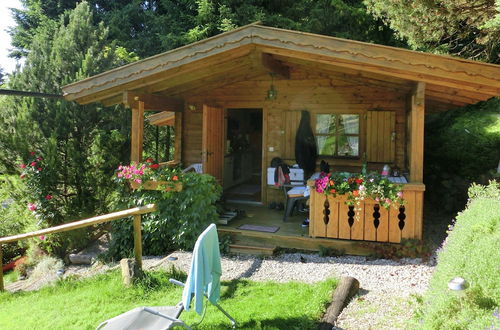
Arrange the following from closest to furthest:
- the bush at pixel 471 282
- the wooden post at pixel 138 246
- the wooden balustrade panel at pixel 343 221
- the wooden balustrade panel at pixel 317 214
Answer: the bush at pixel 471 282, the wooden post at pixel 138 246, the wooden balustrade panel at pixel 343 221, the wooden balustrade panel at pixel 317 214

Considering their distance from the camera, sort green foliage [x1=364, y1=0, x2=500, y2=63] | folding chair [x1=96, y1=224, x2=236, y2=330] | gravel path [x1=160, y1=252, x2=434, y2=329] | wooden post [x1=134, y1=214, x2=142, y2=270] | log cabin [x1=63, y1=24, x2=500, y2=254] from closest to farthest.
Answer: folding chair [x1=96, y1=224, x2=236, y2=330], gravel path [x1=160, y1=252, x2=434, y2=329], wooden post [x1=134, y1=214, x2=142, y2=270], log cabin [x1=63, y1=24, x2=500, y2=254], green foliage [x1=364, y1=0, x2=500, y2=63]

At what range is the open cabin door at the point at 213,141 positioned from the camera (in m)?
7.62

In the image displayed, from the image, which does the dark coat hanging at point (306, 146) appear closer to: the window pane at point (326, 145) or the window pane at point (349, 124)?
the window pane at point (326, 145)

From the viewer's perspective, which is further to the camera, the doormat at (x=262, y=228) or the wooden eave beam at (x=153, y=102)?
the wooden eave beam at (x=153, y=102)

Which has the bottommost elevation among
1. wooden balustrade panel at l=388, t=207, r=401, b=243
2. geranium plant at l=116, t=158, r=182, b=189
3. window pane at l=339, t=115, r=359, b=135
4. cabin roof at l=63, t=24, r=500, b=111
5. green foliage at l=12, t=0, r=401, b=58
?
wooden balustrade panel at l=388, t=207, r=401, b=243

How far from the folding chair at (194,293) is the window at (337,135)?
195 inches

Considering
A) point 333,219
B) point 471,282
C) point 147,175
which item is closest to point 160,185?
point 147,175

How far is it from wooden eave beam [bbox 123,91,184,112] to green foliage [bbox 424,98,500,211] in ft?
18.3

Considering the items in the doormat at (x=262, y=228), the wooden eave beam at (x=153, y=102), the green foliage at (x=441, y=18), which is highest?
the green foliage at (x=441, y=18)

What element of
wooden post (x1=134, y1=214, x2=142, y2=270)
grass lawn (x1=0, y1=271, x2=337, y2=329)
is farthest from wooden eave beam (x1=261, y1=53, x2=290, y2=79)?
grass lawn (x1=0, y1=271, x2=337, y2=329)

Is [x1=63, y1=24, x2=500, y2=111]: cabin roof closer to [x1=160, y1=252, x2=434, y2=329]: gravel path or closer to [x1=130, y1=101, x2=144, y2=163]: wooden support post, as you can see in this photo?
[x1=130, y1=101, x2=144, y2=163]: wooden support post

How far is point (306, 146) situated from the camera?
26.0ft

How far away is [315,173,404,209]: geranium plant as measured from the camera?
552cm

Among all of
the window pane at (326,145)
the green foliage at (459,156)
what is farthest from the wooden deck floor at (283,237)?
the green foliage at (459,156)
